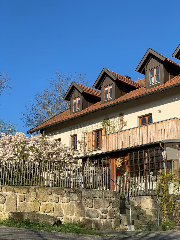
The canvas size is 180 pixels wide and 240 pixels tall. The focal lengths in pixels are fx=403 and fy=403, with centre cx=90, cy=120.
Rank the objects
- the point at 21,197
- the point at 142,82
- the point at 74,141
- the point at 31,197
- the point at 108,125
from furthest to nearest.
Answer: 1. the point at 74,141
2. the point at 142,82
3. the point at 108,125
4. the point at 31,197
5. the point at 21,197

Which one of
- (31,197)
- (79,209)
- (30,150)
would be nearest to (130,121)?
(30,150)

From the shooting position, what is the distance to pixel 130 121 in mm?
24328

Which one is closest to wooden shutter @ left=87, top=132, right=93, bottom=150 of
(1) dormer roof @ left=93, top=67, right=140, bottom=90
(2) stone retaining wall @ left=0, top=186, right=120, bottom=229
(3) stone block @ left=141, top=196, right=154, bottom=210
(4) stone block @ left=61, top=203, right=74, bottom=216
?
(1) dormer roof @ left=93, top=67, right=140, bottom=90

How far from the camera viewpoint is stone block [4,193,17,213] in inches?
516

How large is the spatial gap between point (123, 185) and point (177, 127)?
4430 mm

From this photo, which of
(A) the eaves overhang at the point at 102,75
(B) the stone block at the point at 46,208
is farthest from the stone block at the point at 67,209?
(A) the eaves overhang at the point at 102,75

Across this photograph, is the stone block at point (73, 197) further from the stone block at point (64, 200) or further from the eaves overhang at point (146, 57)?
the eaves overhang at point (146, 57)

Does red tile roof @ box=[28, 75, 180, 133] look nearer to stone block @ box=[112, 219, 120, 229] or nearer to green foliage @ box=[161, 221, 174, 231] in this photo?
green foliage @ box=[161, 221, 174, 231]

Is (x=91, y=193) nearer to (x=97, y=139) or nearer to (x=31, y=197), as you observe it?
(x=31, y=197)

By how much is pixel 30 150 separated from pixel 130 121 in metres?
7.03

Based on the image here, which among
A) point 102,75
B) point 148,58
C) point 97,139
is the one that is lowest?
point 97,139

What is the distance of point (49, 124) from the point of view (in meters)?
29.3

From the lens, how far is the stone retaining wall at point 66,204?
1328cm

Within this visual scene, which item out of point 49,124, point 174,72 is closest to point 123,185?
point 174,72
